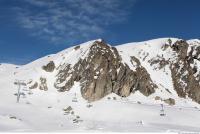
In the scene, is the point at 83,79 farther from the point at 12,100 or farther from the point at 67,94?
the point at 12,100

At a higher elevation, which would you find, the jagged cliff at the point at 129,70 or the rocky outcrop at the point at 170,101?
the jagged cliff at the point at 129,70

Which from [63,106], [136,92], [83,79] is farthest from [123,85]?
[63,106]

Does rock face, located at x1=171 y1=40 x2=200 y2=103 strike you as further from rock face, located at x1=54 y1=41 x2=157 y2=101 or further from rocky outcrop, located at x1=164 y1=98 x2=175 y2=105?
rock face, located at x1=54 y1=41 x2=157 y2=101

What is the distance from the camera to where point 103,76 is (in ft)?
302

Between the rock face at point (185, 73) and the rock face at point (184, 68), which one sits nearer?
the rock face at point (185, 73)

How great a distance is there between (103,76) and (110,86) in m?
3.15

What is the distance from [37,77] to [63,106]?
15232mm

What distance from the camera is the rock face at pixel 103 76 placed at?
88.8 meters

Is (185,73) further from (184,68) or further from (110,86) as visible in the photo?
(110,86)

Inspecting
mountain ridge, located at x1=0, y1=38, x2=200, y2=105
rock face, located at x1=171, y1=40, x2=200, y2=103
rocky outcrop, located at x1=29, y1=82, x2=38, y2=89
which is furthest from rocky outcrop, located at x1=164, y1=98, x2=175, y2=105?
rocky outcrop, located at x1=29, y1=82, x2=38, y2=89

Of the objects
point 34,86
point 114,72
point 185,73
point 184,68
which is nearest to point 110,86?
point 114,72

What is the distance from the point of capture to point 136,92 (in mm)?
96125

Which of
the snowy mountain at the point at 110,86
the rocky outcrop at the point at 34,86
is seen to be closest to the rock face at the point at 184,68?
the snowy mountain at the point at 110,86

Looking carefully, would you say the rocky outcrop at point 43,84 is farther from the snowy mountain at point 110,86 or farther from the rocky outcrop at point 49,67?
the rocky outcrop at point 49,67
